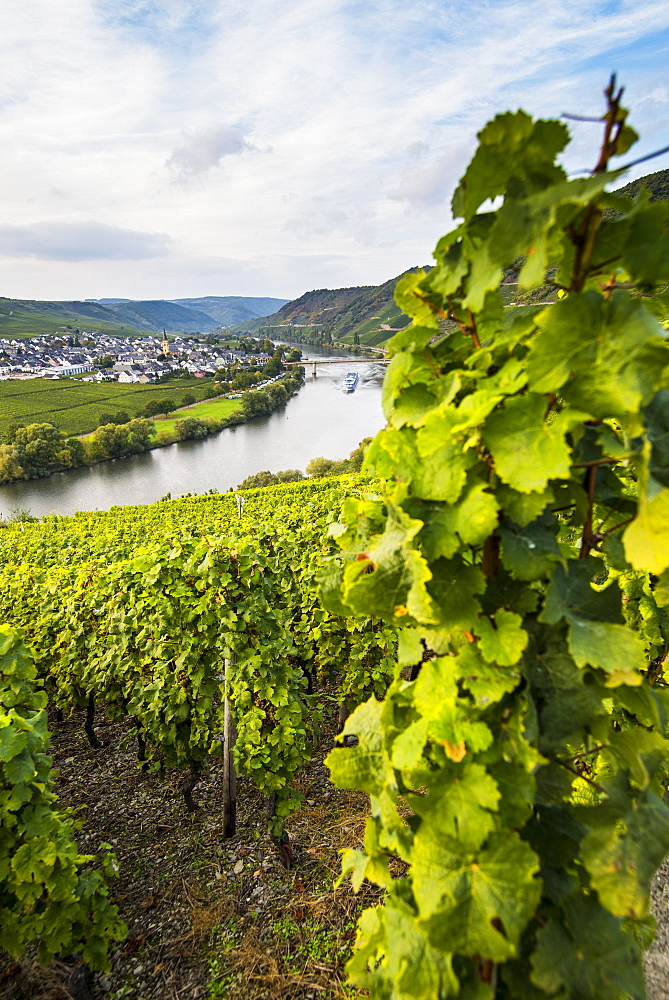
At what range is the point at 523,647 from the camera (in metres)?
1.32

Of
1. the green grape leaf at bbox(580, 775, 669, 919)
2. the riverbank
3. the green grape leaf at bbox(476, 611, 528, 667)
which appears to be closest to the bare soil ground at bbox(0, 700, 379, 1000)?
the green grape leaf at bbox(580, 775, 669, 919)

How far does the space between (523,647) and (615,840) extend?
1.81ft

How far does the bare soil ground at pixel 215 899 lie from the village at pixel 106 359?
130137mm

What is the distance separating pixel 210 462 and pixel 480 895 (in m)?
69.8

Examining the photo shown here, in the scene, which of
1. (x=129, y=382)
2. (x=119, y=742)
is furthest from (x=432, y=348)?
(x=129, y=382)

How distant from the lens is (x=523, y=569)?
1351mm

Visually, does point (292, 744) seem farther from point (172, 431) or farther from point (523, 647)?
point (172, 431)

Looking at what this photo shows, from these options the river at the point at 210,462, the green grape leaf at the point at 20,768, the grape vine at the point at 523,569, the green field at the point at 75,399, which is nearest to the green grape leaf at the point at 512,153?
the grape vine at the point at 523,569

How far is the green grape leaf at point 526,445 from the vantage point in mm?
1132

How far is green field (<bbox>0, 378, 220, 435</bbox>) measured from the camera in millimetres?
79688

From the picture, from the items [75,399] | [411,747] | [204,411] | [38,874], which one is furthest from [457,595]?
[75,399]

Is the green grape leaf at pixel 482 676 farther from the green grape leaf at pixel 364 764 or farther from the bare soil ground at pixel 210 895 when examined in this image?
the bare soil ground at pixel 210 895

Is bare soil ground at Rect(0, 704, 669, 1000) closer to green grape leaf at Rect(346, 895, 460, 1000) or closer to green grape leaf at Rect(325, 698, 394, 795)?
green grape leaf at Rect(346, 895, 460, 1000)

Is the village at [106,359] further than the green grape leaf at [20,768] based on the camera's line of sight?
Yes
